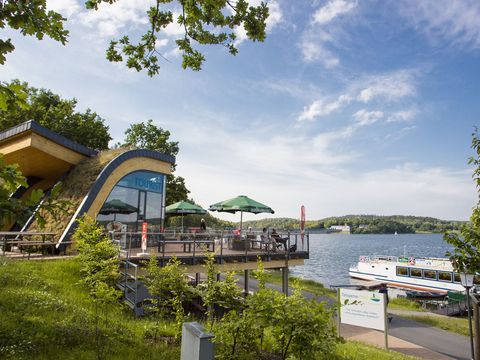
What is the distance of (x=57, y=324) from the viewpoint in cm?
620

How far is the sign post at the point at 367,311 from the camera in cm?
1086

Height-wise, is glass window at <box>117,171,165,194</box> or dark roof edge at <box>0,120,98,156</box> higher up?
dark roof edge at <box>0,120,98,156</box>

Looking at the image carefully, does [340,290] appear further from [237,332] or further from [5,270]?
[5,270]

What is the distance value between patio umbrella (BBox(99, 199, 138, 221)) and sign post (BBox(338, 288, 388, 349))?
989 centimetres

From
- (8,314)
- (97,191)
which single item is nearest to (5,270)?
(8,314)

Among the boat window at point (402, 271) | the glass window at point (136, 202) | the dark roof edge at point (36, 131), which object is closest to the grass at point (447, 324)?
the glass window at point (136, 202)

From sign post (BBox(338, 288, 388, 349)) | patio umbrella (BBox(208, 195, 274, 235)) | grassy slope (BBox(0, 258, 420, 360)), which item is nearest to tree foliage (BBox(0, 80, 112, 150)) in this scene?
patio umbrella (BBox(208, 195, 274, 235))

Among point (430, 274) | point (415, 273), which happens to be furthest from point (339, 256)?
point (430, 274)

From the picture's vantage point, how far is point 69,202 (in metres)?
2.14

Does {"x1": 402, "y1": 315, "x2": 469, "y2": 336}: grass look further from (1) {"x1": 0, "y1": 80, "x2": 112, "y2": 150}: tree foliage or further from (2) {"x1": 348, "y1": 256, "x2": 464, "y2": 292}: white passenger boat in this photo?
(1) {"x1": 0, "y1": 80, "x2": 112, "y2": 150}: tree foliage

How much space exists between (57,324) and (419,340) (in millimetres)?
12864

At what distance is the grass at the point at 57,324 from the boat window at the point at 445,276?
2981 centimetres

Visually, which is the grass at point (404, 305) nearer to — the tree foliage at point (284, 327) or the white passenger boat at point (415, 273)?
the white passenger boat at point (415, 273)

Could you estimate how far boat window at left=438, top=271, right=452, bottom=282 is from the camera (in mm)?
29648
